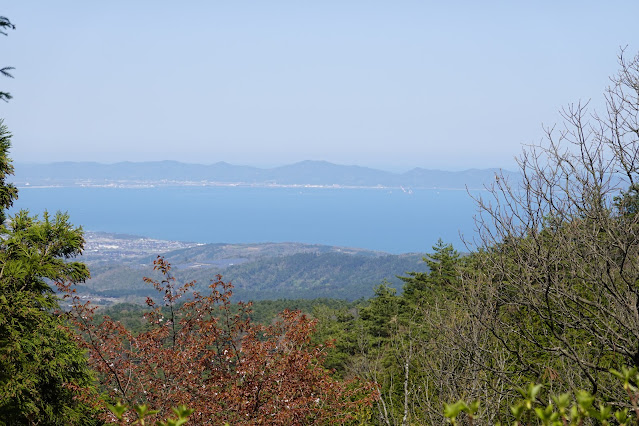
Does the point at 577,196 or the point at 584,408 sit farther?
the point at 577,196

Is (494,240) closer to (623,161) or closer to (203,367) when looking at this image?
(623,161)

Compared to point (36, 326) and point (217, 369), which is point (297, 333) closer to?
point (217, 369)

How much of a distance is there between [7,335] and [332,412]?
4.80m

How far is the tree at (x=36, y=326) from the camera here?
6980 millimetres

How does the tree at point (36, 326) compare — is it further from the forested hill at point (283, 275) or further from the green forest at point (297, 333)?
the forested hill at point (283, 275)

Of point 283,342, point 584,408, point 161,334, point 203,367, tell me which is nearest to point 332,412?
point 283,342

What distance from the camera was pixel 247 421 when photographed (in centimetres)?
637

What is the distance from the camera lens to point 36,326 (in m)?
7.34

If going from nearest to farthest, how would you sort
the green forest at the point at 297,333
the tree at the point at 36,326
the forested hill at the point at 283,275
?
the green forest at the point at 297,333 → the tree at the point at 36,326 → the forested hill at the point at 283,275

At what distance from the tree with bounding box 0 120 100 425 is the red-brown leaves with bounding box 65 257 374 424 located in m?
0.54

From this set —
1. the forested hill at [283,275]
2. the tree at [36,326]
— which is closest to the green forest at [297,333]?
the tree at [36,326]

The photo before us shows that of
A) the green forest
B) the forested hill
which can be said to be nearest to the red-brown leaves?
the green forest

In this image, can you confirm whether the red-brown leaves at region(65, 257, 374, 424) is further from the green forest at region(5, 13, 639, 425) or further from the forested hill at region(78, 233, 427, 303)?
the forested hill at region(78, 233, 427, 303)

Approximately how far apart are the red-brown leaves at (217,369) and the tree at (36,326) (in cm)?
54
